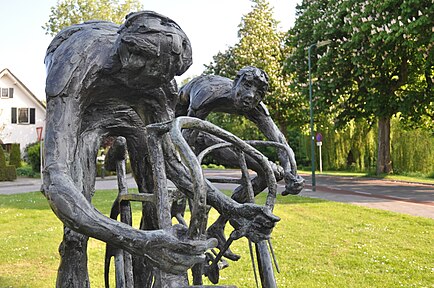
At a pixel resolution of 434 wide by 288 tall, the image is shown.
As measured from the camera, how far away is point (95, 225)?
74.7 inches

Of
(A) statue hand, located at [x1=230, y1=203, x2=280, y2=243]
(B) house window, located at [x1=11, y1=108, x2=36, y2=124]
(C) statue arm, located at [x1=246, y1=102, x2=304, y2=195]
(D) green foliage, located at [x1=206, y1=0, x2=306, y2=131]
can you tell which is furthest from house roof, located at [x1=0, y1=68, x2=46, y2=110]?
(A) statue hand, located at [x1=230, y1=203, x2=280, y2=243]

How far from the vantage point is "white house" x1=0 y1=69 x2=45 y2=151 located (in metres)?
34.4

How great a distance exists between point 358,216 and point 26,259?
695cm

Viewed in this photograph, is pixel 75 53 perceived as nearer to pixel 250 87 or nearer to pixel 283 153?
pixel 250 87

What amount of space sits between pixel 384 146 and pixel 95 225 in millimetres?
21092

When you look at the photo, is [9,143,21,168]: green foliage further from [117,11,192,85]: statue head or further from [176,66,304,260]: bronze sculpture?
[117,11,192,85]: statue head

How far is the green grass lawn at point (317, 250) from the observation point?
20.3 ft

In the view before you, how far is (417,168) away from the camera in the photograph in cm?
2584

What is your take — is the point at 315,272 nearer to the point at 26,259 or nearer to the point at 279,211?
the point at 26,259

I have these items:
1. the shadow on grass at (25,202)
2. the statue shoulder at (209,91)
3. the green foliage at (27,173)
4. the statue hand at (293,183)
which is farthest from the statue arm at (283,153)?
the green foliage at (27,173)

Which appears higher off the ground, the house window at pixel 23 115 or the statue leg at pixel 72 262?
the house window at pixel 23 115

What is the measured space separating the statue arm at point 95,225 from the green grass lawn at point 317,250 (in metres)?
4.10

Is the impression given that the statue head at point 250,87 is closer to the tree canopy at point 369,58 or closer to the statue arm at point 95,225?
the statue arm at point 95,225

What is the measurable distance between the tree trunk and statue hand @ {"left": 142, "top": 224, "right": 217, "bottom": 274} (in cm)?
2064
